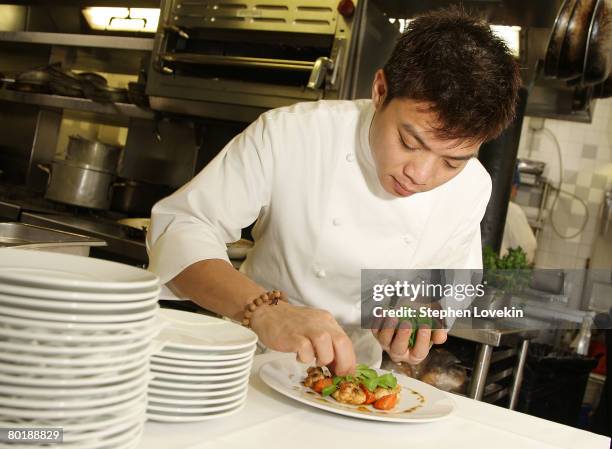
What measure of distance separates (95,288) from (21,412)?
0.44 feet

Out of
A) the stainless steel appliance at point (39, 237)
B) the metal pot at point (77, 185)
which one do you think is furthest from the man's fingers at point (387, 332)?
the metal pot at point (77, 185)

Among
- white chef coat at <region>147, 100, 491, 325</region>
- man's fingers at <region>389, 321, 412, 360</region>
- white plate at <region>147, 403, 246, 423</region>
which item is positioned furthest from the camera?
white chef coat at <region>147, 100, 491, 325</region>

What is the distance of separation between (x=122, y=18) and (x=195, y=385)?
13.5 feet

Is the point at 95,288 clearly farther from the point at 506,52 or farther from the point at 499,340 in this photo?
the point at 499,340

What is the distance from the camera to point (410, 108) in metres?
1.39

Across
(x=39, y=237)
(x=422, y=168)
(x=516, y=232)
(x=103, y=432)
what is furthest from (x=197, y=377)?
(x=516, y=232)

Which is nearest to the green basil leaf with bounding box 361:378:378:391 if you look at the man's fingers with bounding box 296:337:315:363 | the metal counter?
the man's fingers with bounding box 296:337:315:363

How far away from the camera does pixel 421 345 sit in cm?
132

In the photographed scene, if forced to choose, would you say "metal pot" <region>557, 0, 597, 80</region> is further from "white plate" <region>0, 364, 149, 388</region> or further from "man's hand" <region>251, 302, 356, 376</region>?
"white plate" <region>0, 364, 149, 388</region>

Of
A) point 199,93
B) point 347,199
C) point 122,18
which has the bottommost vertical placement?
point 347,199

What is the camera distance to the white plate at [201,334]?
0.92 m

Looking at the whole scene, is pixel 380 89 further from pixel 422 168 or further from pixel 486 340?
pixel 486 340

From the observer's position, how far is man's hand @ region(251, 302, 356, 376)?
1.08 m

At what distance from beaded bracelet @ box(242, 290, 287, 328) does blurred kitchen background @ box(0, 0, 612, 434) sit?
1.37 meters
